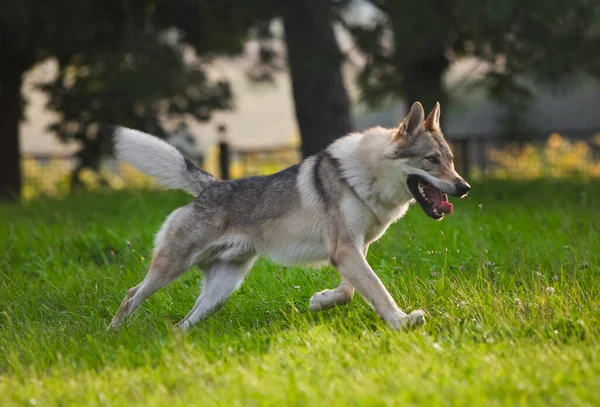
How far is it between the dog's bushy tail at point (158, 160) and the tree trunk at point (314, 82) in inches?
225

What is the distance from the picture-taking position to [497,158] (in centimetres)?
2014

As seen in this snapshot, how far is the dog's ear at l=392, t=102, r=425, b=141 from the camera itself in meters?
5.00

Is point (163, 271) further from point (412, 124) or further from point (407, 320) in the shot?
point (412, 124)

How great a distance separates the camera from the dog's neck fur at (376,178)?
5.11 metres

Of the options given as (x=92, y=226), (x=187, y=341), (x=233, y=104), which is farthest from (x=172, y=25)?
(x=187, y=341)

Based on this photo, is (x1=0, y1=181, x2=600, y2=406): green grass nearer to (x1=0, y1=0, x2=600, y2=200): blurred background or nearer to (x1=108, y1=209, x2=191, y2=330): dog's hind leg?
(x1=108, y1=209, x2=191, y2=330): dog's hind leg

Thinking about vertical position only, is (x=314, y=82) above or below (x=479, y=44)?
below

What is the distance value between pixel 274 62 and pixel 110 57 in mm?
3331

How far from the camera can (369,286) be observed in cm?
479

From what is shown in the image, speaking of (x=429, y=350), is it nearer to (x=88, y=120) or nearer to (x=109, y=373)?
(x=109, y=373)

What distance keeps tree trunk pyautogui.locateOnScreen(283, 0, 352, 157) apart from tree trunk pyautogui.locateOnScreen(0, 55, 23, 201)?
6.65m

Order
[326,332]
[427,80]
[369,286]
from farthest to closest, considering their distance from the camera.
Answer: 1. [427,80]
2. [369,286]
3. [326,332]

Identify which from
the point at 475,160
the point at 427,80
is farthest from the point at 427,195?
the point at 475,160

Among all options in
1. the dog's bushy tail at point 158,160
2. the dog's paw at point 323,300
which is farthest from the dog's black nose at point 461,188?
the dog's bushy tail at point 158,160
